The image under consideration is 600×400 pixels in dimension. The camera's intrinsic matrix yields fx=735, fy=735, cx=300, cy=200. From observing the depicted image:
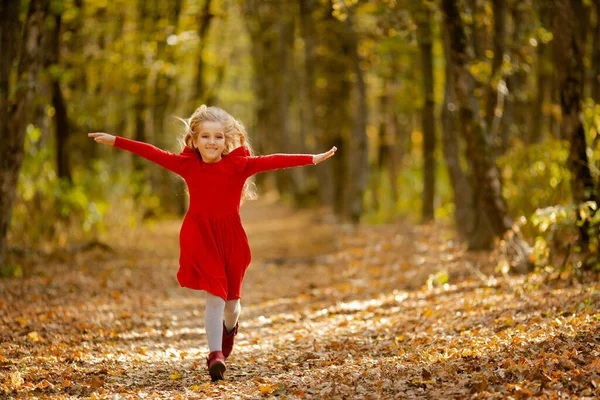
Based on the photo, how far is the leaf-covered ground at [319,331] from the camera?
4754 millimetres

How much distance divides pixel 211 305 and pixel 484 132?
4815mm

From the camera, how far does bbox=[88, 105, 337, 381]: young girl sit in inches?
207

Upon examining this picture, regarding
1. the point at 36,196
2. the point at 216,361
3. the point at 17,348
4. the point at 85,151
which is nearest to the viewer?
the point at 216,361

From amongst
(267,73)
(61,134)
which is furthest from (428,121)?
(267,73)

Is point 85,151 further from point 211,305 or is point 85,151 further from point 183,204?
point 211,305

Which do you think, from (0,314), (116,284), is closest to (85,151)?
(116,284)

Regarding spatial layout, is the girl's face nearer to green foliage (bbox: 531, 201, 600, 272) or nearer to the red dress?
the red dress

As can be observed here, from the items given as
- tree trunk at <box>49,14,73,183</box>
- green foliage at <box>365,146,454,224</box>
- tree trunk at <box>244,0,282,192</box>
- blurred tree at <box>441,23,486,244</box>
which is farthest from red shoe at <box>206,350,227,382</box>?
tree trunk at <box>244,0,282,192</box>

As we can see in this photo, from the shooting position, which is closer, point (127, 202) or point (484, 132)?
point (484, 132)

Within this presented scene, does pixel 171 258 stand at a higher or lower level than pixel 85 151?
lower

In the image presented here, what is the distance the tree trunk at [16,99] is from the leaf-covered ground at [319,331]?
1149 millimetres

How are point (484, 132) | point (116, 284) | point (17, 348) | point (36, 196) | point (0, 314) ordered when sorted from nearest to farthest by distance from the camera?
point (17, 348)
point (0, 314)
point (484, 132)
point (116, 284)
point (36, 196)

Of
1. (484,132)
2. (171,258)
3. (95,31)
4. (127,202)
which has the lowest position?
(171,258)

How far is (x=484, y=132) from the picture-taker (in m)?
8.81
